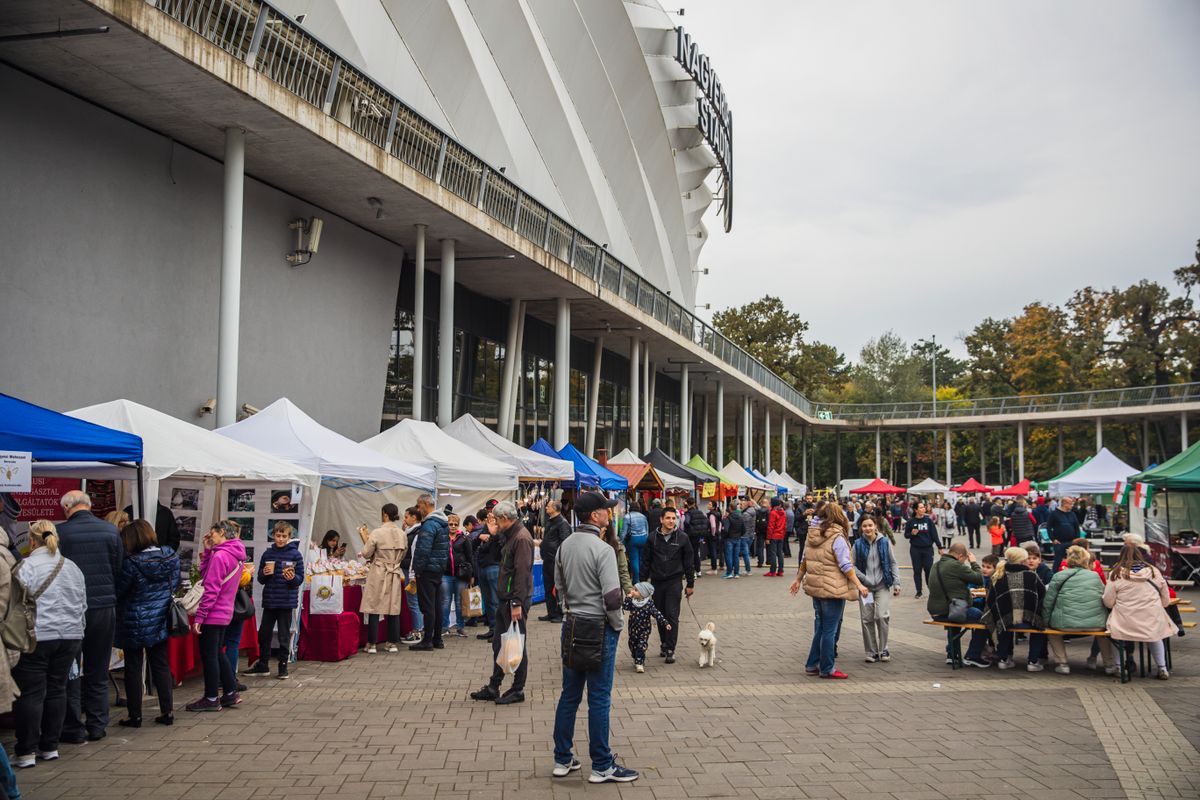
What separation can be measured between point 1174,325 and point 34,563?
76.1m

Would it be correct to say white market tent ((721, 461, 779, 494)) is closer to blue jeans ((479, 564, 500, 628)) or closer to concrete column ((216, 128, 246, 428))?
blue jeans ((479, 564, 500, 628))

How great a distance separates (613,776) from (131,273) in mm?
11040

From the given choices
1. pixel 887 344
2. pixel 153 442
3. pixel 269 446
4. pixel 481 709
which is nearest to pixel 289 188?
pixel 269 446

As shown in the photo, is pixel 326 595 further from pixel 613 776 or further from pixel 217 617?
pixel 613 776

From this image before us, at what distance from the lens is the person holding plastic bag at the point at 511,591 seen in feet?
27.7

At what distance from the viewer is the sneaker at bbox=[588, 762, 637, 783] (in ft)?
21.2

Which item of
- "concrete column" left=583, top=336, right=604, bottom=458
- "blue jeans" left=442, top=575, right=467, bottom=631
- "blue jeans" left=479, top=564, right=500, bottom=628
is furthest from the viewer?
"concrete column" left=583, top=336, right=604, bottom=458

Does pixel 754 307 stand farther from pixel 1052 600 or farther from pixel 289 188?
pixel 1052 600

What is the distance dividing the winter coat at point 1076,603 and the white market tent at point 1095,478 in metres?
20.7

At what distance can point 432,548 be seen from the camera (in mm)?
11938

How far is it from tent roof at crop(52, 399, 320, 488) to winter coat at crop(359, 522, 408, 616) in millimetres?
1437

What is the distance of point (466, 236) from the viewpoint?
814 inches

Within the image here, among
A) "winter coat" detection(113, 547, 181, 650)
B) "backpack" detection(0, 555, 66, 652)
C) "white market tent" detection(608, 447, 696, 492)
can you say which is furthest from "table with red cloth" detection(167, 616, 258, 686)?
"white market tent" detection(608, 447, 696, 492)

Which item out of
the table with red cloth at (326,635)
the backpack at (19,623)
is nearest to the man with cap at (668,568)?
the table with red cloth at (326,635)
